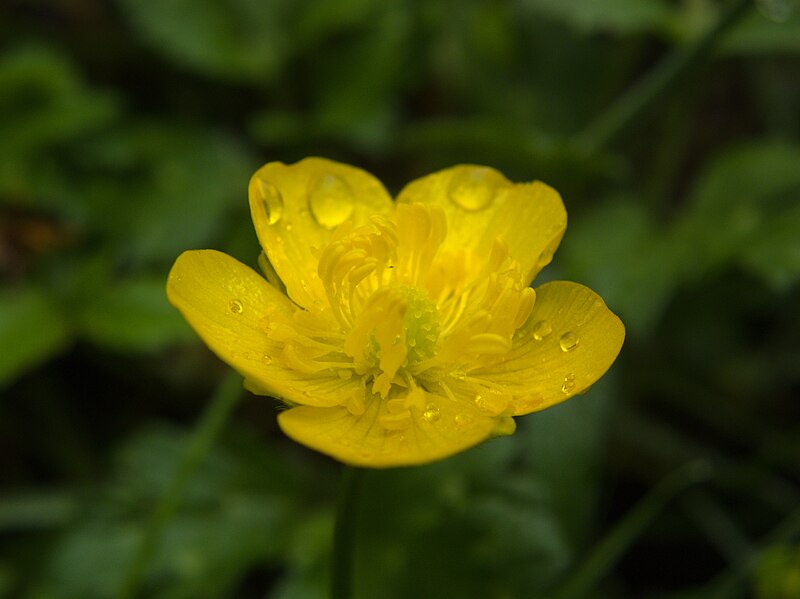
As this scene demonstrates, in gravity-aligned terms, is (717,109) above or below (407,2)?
below

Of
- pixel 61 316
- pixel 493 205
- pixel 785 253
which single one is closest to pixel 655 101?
pixel 785 253

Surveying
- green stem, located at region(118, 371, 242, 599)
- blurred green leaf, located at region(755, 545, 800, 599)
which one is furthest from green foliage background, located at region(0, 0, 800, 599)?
green stem, located at region(118, 371, 242, 599)

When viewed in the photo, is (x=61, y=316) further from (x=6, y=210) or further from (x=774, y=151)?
(x=774, y=151)

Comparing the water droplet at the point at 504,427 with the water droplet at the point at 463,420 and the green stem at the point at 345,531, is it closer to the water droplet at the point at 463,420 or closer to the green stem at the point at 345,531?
the water droplet at the point at 463,420

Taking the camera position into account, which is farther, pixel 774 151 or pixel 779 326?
pixel 779 326

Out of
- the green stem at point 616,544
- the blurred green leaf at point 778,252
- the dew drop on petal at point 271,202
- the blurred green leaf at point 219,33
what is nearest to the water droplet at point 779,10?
the blurred green leaf at point 778,252
